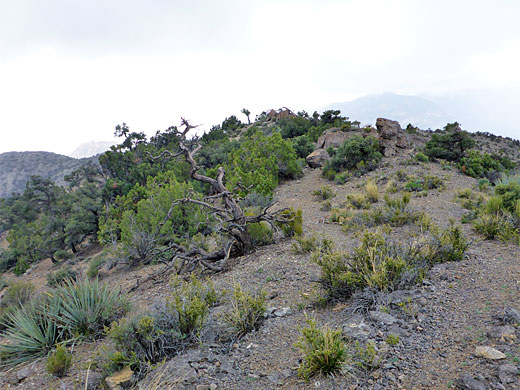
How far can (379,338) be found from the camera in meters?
3.15

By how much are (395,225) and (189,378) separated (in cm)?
680

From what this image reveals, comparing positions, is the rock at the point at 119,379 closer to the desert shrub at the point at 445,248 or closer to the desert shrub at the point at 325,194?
the desert shrub at the point at 445,248

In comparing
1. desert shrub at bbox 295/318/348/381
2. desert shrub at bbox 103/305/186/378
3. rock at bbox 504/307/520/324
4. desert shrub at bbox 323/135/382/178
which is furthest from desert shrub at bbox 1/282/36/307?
desert shrub at bbox 323/135/382/178

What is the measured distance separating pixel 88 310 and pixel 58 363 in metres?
1.09

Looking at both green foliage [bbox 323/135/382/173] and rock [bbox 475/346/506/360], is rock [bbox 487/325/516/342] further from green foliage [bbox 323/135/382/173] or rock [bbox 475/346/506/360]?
green foliage [bbox 323/135/382/173]

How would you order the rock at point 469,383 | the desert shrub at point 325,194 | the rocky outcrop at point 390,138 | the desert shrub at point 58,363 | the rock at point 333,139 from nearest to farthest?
1. the rock at point 469,383
2. the desert shrub at point 58,363
3. the desert shrub at point 325,194
4. the rocky outcrop at point 390,138
5. the rock at point 333,139

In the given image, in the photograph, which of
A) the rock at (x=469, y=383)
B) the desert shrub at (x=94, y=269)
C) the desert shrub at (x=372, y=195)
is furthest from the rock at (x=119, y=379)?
the desert shrub at (x=372, y=195)

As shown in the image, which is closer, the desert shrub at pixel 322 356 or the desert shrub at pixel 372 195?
the desert shrub at pixel 322 356

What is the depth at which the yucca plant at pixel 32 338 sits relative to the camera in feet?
13.7

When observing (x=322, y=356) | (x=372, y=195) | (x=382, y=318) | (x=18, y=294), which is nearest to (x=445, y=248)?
(x=382, y=318)

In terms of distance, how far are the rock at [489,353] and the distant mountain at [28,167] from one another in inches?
2963

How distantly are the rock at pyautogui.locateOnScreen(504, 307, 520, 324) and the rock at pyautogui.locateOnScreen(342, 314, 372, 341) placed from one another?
1390 millimetres

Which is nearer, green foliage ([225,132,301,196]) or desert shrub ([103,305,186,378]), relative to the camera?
desert shrub ([103,305,186,378])

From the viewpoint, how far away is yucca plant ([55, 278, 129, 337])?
14.8 feet
